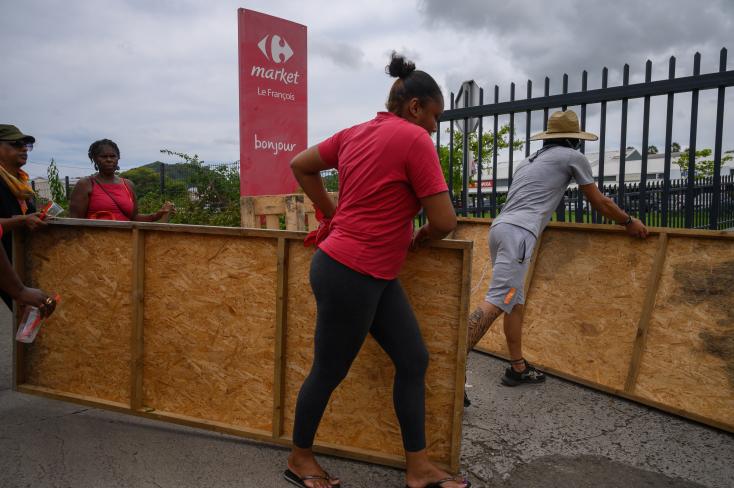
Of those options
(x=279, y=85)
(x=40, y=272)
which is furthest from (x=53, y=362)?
(x=279, y=85)

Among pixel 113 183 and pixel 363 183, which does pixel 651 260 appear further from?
pixel 113 183

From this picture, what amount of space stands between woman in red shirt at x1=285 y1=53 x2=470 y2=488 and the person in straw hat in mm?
1273

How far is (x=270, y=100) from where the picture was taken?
605 centimetres

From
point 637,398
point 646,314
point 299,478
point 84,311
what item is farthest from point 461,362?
point 84,311

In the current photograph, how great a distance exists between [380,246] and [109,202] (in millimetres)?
3112

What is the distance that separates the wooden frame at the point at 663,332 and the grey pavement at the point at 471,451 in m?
0.12

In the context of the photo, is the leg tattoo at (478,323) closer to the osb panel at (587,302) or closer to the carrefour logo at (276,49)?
the osb panel at (587,302)

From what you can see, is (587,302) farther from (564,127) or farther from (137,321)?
(137,321)

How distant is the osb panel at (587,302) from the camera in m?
4.32

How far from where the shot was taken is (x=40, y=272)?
394 centimetres

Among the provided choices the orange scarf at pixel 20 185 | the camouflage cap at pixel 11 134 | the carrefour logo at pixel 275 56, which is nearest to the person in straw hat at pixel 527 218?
the carrefour logo at pixel 275 56

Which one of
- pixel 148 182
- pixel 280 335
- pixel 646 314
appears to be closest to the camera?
pixel 280 335

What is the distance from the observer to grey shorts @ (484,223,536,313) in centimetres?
413

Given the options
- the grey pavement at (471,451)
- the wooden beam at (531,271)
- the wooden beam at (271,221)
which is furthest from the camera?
the wooden beam at (271,221)
